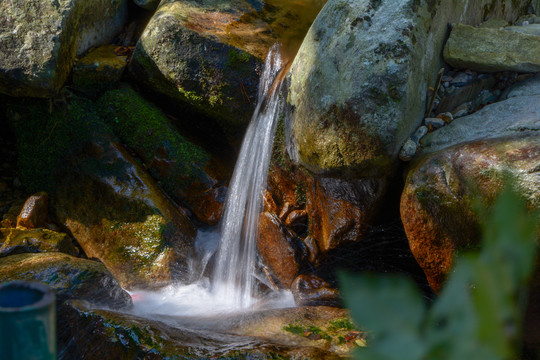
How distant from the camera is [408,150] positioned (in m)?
3.64

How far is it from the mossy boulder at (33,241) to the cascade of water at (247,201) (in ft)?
5.73

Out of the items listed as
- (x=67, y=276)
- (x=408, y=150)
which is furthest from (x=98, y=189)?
(x=408, y=150)

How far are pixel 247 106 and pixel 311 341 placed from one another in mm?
3034

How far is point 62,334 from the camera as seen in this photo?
3.07m

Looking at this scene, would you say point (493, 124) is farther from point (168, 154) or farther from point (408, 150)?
point (168, 154)

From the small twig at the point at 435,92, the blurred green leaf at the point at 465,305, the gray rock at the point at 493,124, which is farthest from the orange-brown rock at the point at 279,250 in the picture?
the blurred green leaf at the point at 465,305

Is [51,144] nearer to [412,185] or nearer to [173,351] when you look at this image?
[173,351]

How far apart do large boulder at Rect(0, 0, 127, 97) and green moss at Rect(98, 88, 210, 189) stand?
708 millimetres

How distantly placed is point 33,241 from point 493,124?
15.3ft

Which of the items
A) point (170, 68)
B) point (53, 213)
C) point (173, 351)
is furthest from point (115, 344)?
point (170, 68)

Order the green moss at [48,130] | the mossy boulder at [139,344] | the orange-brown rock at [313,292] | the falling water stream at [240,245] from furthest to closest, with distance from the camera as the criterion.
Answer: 1. the green moss at [48,130]
2. the falling water stream at [240,245]
3. the orange-brown rock at [313,292]
4. the mossy boulder at [139,344]

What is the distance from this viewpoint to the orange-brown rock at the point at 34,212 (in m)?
5.24

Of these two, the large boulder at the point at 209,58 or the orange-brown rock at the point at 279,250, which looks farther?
the large boulder at the point at 209,58

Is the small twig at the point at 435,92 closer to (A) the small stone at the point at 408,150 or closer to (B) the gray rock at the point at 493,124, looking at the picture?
(B) the gray rock at the point at 493,124
